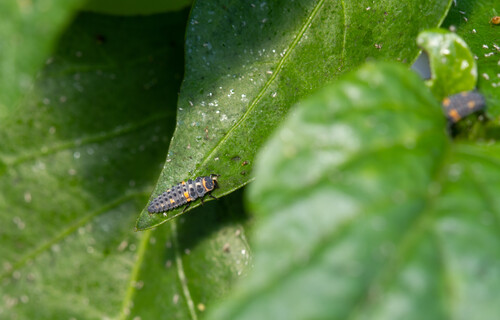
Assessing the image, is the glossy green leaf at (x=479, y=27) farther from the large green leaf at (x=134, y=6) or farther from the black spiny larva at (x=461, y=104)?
the large green leaf at (x=134, y=6)

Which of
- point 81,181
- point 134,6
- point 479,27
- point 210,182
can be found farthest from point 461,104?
point 81,181

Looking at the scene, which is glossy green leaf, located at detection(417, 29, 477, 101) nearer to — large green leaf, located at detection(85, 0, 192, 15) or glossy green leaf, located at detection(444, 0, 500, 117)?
glossy green leaf, located at detection(444, 0, 500, 117)

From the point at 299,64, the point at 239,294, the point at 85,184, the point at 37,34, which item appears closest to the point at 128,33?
the point at 85,184

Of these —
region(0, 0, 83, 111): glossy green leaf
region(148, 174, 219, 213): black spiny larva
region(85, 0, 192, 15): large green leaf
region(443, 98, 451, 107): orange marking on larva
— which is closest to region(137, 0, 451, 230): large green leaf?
region(148, 174, 219, 213): black spiny larva

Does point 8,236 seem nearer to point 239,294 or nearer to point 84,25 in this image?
point 84,25

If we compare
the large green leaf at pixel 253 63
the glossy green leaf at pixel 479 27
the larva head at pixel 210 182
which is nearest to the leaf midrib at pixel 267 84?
the large green leaf at pixel 253 63

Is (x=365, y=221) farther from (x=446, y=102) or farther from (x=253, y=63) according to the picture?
(x=253, y=63)
